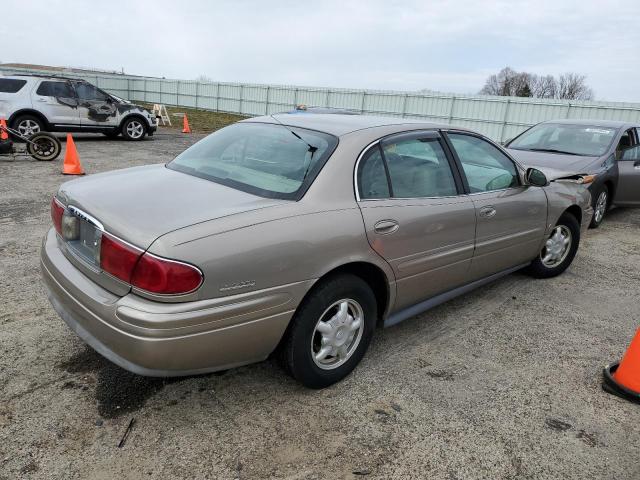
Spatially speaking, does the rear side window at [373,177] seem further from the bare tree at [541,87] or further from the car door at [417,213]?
the bare tree at [541,87]

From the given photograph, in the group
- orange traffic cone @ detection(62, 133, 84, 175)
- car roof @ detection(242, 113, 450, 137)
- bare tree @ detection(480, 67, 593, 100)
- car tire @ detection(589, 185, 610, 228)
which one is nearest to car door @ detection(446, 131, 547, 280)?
car roof @ detection(242, 113, 450, 137)

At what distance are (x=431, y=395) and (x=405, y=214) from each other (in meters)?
1.08

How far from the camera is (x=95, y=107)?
1331 cm

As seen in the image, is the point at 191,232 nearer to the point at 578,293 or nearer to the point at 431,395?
the point at 431,395

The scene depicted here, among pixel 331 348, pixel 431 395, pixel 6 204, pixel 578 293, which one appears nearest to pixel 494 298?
pixel 578 293

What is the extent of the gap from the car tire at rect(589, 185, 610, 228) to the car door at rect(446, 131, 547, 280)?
131 inches

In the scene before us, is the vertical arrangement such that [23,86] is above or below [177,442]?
above

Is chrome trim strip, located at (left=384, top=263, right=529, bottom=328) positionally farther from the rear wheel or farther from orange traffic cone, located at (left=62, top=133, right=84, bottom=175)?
the rear wheel

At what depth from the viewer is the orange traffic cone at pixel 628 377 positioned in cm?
288

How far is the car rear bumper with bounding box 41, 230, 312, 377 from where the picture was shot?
2.14m

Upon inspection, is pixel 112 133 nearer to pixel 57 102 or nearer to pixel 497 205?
pixel 57 102

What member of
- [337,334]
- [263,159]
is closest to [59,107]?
[263,159]

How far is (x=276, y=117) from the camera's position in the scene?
362 cm

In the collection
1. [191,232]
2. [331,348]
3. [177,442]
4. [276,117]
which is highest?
[276,117]
